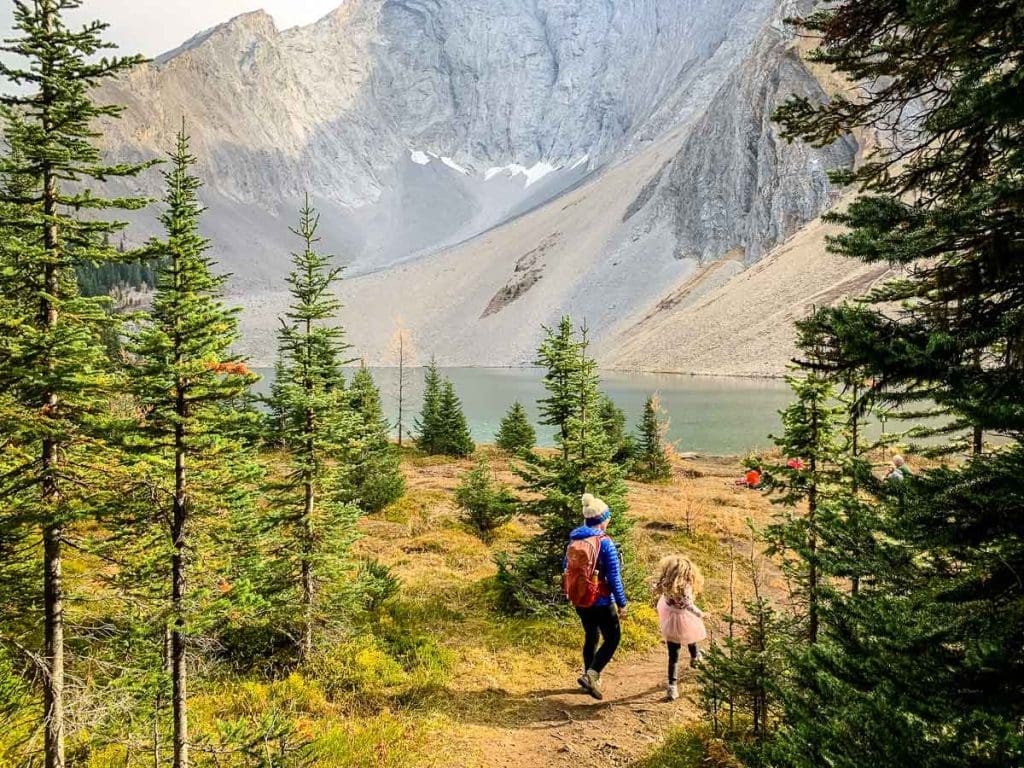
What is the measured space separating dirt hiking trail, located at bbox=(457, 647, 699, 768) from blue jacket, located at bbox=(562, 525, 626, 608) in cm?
157

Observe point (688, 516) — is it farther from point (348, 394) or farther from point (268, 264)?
point (268, 264)

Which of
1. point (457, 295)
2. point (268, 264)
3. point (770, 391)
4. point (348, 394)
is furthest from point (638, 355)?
point (268, 264)

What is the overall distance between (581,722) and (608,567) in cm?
214

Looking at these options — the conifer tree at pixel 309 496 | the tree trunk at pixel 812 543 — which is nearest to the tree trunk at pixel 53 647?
the conifer tree at pixel 309 496

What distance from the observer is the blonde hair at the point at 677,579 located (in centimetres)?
823

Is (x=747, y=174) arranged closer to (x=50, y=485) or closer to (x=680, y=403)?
(x=680, y=403)

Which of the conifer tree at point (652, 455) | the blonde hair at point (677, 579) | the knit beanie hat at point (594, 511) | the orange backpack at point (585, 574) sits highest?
the knit beanie hat at point (594, 511)

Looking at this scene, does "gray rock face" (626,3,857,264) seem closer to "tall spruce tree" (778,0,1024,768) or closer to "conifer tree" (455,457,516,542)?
"conifer tree" (455,457,516,542)

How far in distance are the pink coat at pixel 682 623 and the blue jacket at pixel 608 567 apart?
1.14 m

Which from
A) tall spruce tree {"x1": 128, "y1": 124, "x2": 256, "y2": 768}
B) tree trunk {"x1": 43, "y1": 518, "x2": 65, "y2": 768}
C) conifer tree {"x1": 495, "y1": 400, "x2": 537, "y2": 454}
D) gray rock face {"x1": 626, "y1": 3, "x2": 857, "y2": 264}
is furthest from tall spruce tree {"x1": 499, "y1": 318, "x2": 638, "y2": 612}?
gray rock face {"x1": 626, "y1": 3, "x2": 857, "y2": 264}

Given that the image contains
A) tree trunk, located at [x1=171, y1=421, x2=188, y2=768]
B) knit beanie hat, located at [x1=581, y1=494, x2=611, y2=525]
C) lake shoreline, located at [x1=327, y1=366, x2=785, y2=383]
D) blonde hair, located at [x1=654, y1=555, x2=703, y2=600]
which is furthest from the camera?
lake shoreline, located at [x1=327, y1=366, x2=785, y2=383]

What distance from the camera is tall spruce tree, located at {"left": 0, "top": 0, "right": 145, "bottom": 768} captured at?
4898mm

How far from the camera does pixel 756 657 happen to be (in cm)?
608

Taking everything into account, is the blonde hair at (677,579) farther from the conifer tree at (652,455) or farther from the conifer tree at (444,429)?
the conifer tree at (444,429)
